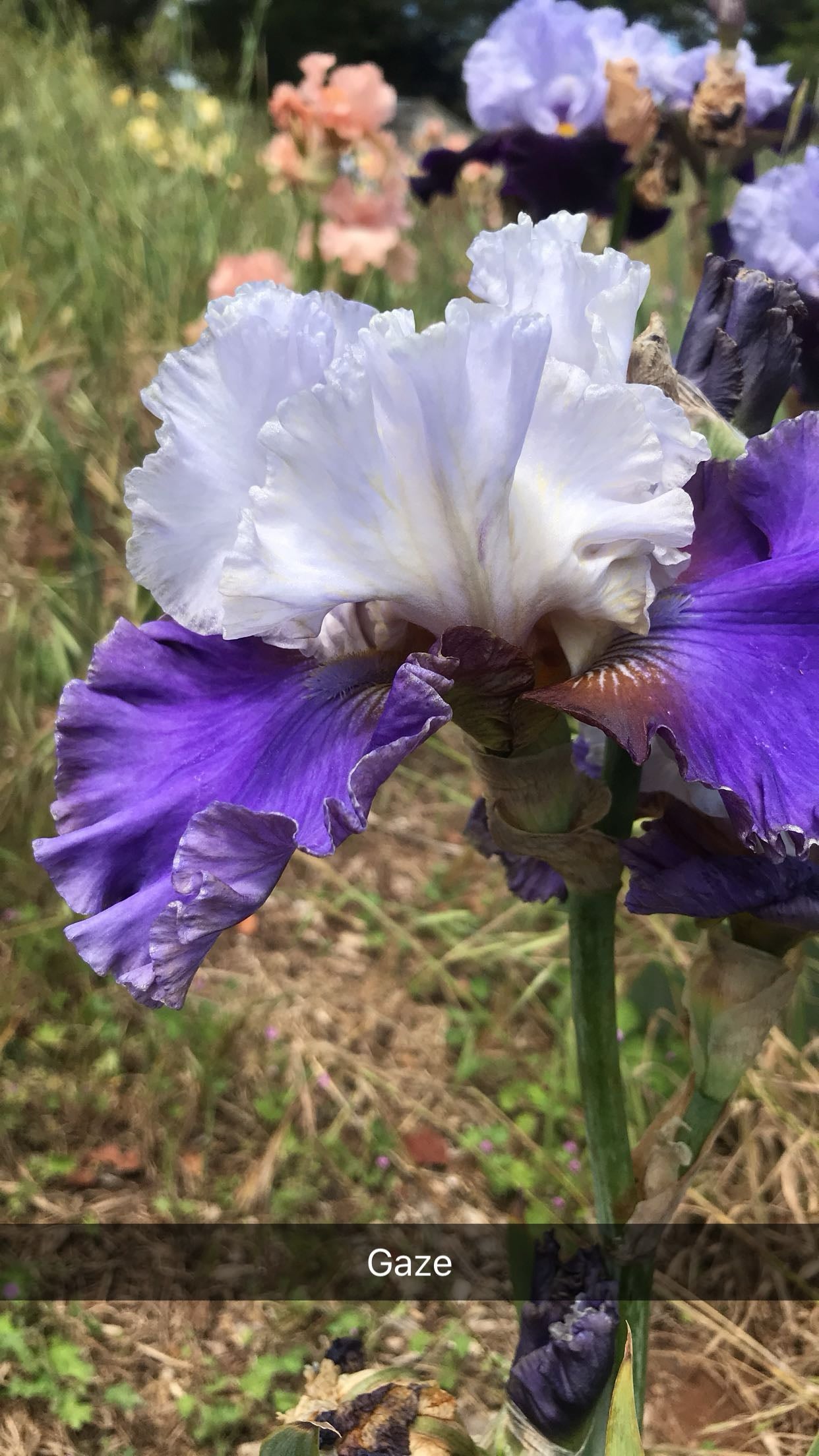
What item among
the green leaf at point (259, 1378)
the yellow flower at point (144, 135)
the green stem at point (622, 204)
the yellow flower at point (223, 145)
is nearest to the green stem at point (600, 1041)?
the green leaf at point (259, 1378)

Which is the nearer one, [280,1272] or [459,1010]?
[280,1272]

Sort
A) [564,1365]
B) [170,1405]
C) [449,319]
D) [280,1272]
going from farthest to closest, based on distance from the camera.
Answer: [280,1272], [170,1405], [564,1365], [449,319]

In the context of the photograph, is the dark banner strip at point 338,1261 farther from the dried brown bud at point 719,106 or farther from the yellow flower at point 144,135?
the yellow flower at point 144,135

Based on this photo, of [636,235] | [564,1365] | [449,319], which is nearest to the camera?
[449,319]

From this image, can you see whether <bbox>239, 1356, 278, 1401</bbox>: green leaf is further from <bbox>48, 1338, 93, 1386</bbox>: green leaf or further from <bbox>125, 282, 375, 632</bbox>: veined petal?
<bbox>125, 282, 375, 632</bbox>: veined petal

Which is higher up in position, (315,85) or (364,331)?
(315,85)

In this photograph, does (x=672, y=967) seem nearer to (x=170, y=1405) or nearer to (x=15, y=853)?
(x=170, y=1405)

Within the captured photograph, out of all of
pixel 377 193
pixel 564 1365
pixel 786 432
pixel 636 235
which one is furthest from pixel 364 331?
pixel 377 193

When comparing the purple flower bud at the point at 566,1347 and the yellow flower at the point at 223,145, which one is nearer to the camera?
the purple flower bud at the point at 566,1347
